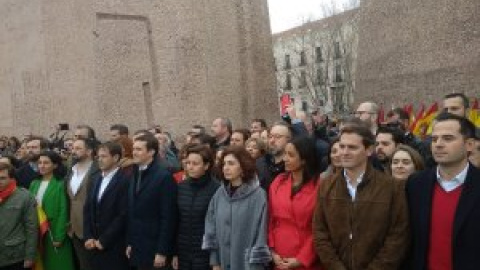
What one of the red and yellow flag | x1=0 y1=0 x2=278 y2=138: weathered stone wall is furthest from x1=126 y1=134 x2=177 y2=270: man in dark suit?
x1=0 y1=0 x2=278 y2=138: weathered stone wall

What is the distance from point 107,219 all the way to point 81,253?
75 cm

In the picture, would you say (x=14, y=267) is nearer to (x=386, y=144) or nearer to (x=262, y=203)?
(x=262, y=203)

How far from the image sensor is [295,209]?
4875mm

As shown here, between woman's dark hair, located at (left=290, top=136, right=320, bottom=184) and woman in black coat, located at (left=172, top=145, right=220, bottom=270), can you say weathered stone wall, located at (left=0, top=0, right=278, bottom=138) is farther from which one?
woman's dark hair, located at (left=290, top=136, right=320, bottom=184)

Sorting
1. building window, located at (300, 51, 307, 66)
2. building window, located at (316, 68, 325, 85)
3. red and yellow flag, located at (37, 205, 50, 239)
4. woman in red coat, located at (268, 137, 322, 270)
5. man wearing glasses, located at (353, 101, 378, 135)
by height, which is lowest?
red and yellow flag, located at (37, 205, 50, 239)

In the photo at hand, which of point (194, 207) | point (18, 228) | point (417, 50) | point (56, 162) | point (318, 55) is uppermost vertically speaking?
point (318, 55)

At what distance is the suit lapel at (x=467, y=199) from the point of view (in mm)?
3965

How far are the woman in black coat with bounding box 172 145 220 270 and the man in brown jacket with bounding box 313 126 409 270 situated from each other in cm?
147

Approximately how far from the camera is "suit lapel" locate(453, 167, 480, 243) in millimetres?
3965

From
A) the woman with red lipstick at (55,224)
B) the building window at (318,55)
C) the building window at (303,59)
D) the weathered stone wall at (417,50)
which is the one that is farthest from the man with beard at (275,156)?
the building window at (303,59)

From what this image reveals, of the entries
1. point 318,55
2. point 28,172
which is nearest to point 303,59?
point 318,55

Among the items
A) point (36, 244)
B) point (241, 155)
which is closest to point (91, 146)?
point (36, 244)

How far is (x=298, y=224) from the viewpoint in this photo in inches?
191

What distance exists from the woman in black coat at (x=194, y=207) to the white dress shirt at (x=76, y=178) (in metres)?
1.72
